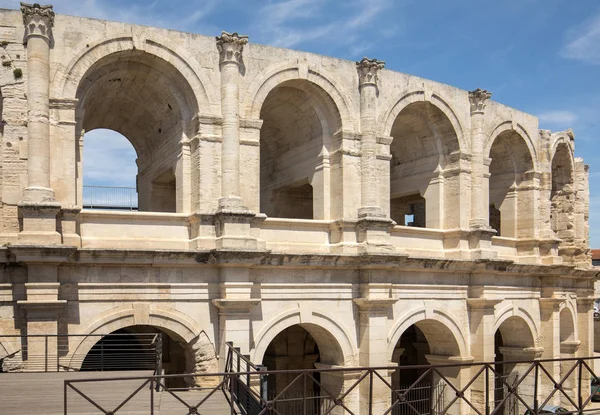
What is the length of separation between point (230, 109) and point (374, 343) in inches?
239

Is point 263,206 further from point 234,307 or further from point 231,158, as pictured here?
point 234,307

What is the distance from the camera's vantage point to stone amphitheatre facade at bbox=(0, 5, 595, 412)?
12.8m

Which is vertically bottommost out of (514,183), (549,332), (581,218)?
(549,332)

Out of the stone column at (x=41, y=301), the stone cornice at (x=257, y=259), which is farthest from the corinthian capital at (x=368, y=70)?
the stone column at (x=41, y=301)

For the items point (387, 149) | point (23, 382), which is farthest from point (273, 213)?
point (23, 382)

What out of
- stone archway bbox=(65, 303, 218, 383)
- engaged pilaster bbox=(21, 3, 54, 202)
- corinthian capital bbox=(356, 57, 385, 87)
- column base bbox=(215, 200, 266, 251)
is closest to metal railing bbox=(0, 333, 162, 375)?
stone archway bbox=(65, 303, 218, 383)

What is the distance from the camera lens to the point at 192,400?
448 inches

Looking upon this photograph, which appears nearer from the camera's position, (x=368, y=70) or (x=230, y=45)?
(x=230, y=45)

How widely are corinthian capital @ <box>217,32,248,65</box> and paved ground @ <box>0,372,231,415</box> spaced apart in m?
6.66

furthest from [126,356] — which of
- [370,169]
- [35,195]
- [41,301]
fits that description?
[370,169]

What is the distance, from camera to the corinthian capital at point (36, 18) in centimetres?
1266

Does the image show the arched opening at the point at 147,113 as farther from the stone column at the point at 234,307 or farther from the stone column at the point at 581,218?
the stone column at the point at 581,218

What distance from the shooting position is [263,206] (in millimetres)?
19344

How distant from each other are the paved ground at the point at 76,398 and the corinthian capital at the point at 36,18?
6208 mm
